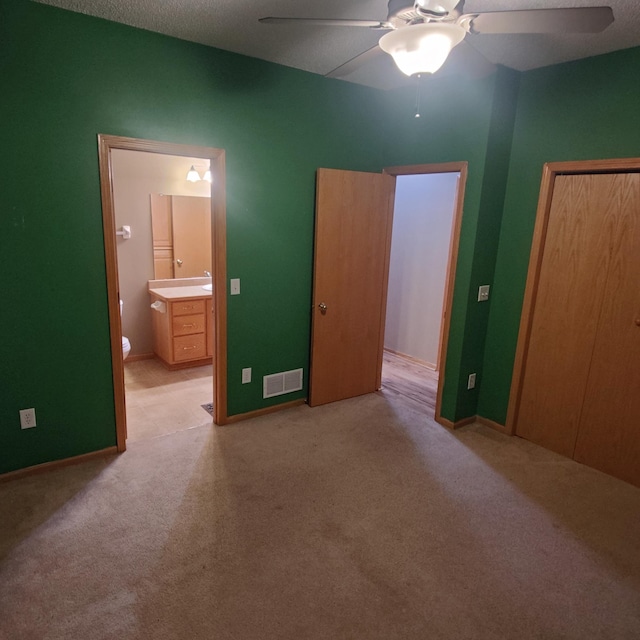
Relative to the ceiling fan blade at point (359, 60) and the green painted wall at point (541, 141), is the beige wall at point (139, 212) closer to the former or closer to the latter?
the ceiling fan blade at point (359, 60)

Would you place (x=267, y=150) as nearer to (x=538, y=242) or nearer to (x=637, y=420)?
(x=538, y=242)

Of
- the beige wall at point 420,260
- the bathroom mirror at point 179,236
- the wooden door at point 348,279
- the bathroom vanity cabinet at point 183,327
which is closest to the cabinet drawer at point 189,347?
the bathroom vanity cabinet at point 183,327

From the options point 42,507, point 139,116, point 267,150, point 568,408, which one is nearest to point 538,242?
point 568,408

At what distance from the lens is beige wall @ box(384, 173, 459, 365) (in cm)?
473

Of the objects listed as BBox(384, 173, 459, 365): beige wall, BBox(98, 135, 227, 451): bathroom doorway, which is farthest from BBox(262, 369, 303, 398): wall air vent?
BBox(384, 173, 459, 365): beige wall

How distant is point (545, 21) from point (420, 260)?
3.51m

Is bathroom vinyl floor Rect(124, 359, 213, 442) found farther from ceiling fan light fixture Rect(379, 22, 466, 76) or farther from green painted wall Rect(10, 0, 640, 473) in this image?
ceiling fan light fixture Rect(379, 22, 466, 76)

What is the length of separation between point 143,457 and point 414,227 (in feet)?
12.0

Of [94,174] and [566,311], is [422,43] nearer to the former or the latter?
[94,174]

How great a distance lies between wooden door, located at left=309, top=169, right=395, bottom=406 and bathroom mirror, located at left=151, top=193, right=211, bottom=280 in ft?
6.56

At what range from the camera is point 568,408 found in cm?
303

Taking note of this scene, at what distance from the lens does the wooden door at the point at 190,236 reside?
15.5 ft

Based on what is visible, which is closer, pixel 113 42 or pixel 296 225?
pixel 113 42

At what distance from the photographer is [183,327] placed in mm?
4391
